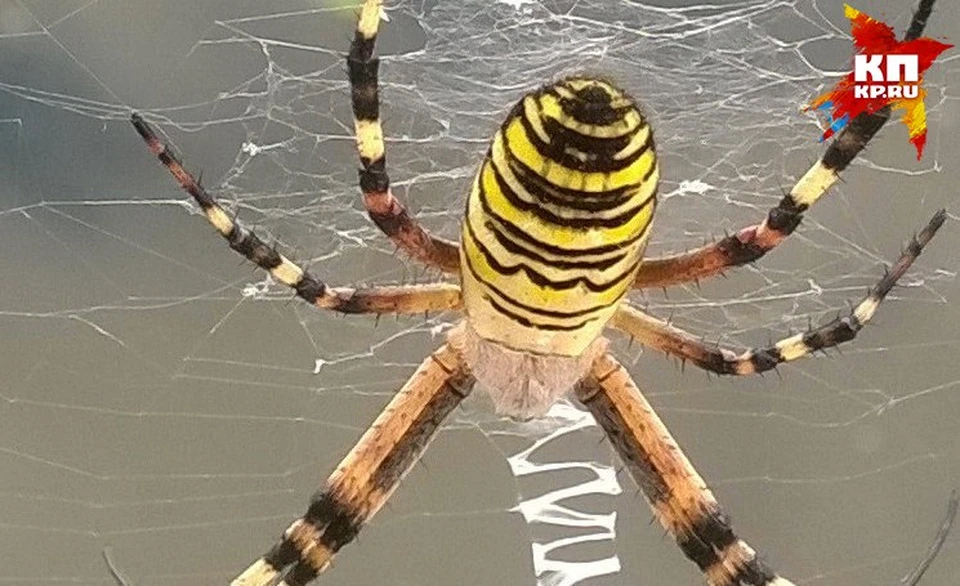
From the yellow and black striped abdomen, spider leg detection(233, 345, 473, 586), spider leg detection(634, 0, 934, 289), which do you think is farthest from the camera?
spider leg detection(233, 345, 473, 586)

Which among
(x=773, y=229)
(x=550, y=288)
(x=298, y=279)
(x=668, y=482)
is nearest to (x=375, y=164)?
(x=298, y=279)

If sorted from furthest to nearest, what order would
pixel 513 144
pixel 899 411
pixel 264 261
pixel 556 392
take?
pixel 899 411 < pixel 556 392 < pixel 264 261 < pixel 513 144

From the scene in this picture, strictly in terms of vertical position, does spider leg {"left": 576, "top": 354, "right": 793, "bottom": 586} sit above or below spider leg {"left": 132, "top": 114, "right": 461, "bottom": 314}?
below

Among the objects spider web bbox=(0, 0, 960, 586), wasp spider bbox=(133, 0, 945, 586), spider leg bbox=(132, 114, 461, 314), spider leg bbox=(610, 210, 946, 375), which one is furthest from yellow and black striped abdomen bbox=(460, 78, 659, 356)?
spider web bbox=(0, 0, 960, 586)

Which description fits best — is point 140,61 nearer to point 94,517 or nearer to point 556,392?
point 94,517

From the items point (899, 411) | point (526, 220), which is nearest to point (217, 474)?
point (899, 411)

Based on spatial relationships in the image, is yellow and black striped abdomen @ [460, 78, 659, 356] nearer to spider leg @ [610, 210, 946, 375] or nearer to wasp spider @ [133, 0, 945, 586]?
wasp spider @ [133, 0, 945, 586]

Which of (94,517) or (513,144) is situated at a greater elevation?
(513,144)
